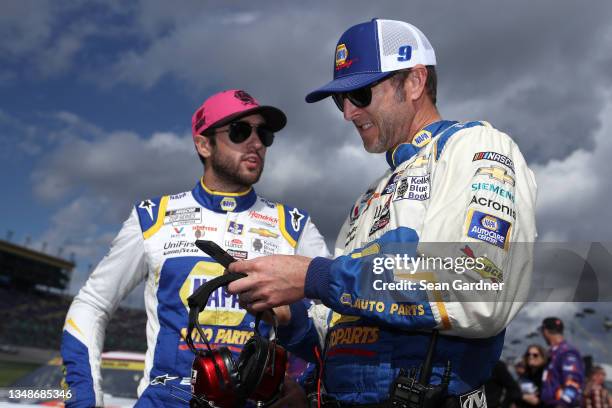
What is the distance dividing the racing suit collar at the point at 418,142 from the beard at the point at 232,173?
153cm

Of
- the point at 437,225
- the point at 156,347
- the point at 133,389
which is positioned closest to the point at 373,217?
the point at 437,225

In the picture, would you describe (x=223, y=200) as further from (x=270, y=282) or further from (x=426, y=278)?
(x=426, y=278)

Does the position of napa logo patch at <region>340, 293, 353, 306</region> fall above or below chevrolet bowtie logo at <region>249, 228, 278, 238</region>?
below

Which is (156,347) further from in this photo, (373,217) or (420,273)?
(420,273)

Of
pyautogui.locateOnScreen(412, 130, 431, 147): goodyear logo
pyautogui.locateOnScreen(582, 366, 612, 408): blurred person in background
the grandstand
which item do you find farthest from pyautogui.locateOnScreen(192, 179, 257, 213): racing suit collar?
the grandstand

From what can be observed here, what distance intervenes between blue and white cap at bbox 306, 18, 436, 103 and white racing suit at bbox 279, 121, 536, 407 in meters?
0.40

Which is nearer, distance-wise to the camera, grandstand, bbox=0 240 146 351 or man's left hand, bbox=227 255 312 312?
man's left hand, bbox=227 255 312 312

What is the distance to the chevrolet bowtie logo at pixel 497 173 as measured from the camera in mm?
1684

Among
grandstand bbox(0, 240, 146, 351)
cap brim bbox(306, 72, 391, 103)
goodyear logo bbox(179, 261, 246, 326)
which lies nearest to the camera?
cap brim bbox(306, 72, 391, 103)

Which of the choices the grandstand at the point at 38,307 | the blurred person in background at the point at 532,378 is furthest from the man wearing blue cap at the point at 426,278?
the grandstand at the point at 38,307

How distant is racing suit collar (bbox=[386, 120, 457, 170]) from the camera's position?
2115 mm

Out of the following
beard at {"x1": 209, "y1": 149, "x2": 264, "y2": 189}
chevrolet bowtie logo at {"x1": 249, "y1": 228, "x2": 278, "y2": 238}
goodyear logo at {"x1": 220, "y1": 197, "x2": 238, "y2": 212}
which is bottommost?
chevrolet bowtie logo at {"x1": 249, "y1": 228, "x2": 278, "y2": 238}

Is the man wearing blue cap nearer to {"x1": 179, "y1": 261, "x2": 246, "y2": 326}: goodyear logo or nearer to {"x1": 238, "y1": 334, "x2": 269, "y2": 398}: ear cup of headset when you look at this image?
{"x1": 238, "y1": 334, "x2": 269, "y2": 398}: ear cup of headset

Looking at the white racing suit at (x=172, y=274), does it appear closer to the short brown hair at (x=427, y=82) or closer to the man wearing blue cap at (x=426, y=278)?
the man wearing blue cap at (x=426, y=278)
